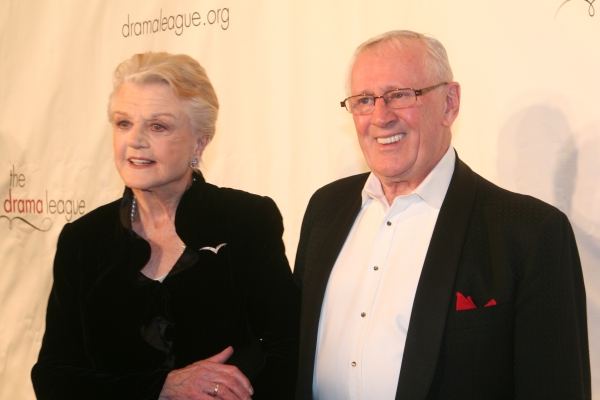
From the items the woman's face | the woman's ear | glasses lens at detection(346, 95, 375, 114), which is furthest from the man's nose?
glasses lens at detection(346, 95, 375, 114)

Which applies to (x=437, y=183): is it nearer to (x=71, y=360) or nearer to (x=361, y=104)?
(x=361, y=104)

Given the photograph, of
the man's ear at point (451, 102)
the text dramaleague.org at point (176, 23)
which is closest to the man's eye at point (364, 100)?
the man's ear at point (451, 102)

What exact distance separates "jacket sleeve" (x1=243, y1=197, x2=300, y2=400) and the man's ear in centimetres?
63

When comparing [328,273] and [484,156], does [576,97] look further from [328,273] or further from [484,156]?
[328,273]

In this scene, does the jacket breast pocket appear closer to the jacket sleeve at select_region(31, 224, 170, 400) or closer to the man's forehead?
the man's forehead

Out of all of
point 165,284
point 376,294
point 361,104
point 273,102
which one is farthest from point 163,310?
point 273,102

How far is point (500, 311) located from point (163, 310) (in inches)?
36.3

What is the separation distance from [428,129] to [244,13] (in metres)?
1.32

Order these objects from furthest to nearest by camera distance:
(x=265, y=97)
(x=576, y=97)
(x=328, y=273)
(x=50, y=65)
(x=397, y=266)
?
(x=50, y=65) → (x=265, y=97) → (x=576, y=97) → (x=328, y=273) → (x=397, y=266)

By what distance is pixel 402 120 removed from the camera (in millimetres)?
1939

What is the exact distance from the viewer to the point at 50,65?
3.54 meters

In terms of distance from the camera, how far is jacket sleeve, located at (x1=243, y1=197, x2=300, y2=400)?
192 centimetres

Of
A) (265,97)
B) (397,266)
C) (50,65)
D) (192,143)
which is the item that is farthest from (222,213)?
(50,65)

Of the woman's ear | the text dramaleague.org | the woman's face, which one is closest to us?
the woman's face
